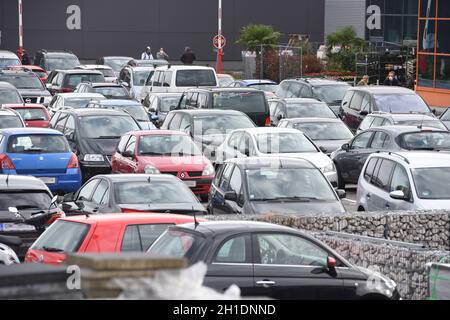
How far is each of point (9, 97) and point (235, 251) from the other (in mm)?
21989

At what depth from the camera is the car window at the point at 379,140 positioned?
A: 22.8 m

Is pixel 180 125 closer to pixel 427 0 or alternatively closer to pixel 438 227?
pixel 438 227

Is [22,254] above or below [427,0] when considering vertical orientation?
below

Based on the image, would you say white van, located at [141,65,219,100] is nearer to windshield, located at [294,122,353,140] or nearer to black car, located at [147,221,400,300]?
windshield, located at [294,122,353,140]

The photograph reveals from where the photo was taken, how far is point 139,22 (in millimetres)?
60312

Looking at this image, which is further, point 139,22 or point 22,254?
point 139,22

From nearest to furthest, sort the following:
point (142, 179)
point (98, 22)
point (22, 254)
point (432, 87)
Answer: point (22, 254), point (142, 179), point (432, 87), point (98, 22)

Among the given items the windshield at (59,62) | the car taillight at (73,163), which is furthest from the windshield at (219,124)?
the windshield at (59,62)

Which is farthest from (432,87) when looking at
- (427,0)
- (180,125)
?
(180,125)

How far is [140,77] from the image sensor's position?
40.0 metres

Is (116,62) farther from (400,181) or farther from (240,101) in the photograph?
(400,181)

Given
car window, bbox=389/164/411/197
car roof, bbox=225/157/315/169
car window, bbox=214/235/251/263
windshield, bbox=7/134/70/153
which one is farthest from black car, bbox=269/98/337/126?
car window, bbox=214/235/251/263

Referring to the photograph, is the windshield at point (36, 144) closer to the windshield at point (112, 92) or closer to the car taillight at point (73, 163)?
the car taillight at point (73, 163)

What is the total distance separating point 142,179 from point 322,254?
5411 millimetres
